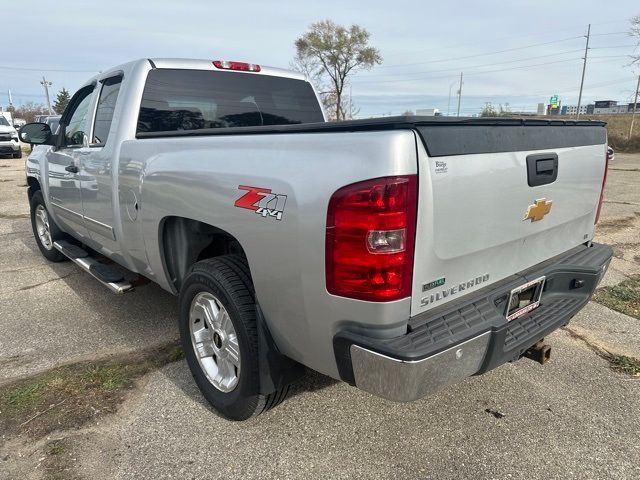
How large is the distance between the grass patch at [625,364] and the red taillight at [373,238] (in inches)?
87.9

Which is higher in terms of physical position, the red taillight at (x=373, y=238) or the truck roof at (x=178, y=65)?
the truck roof at (x=178, y=65)

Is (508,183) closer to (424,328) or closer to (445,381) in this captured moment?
(424,328)

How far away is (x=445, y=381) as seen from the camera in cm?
192

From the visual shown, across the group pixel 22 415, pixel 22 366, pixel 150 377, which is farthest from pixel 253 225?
pixel 22 366

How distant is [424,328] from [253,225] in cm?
87

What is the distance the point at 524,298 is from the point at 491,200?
2.14ft

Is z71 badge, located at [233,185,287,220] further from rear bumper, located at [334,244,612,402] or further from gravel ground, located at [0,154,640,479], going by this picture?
gravel ground, located at [0,154,640,479]

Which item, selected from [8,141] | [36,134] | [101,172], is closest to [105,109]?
[101,172]

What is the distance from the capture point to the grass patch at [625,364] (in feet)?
10.3

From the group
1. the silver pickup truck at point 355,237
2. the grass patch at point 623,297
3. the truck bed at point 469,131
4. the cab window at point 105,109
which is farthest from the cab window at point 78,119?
the grass patch at point 623,297

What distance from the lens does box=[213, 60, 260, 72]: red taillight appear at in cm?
377

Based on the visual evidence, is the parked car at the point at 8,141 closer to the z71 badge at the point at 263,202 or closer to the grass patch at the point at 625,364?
the z71 badge at the point at 263,202

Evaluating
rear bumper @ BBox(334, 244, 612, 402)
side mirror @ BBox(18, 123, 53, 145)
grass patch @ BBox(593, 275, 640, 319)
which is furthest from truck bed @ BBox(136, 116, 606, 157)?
side mirror @ BBox(18, 123, 53, 145)

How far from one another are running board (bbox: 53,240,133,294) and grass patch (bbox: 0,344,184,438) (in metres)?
0.52
